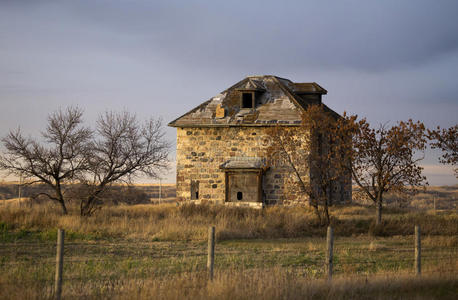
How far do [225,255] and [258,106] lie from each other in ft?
47.8

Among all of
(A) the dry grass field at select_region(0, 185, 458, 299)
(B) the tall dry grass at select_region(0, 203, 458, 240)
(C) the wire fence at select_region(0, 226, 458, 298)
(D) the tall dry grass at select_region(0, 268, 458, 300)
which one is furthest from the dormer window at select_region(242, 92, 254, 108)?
(D) the tall dry grass at select_region(0, 268, 458, 300)

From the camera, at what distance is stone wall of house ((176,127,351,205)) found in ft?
86.3

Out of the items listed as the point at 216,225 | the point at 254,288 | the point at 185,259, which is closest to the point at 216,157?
the point at 216,225

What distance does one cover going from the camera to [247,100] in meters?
28.6

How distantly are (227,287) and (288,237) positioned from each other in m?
11.1

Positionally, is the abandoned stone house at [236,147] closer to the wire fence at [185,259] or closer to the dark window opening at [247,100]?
the dark window opening at [247,100]

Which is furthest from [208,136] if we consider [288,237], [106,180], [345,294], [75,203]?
[345,294]

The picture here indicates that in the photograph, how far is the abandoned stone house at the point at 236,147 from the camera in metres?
26.4

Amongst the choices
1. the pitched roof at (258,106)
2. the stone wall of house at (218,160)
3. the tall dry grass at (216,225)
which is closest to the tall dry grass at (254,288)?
the tall dry grass at (216,225)

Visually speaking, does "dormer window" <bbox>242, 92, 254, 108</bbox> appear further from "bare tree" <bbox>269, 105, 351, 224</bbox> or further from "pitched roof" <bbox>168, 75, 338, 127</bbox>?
"bare tree" <bbox>269, 105, 351, 224</bbox>

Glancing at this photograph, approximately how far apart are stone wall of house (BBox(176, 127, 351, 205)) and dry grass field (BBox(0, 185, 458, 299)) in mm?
1451

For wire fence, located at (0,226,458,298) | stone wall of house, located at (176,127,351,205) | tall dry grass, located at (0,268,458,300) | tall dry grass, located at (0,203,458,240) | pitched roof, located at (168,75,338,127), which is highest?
pitched roof, located at (168,75,338,127)

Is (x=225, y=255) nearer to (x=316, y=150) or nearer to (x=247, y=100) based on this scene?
(x=316, y=150)

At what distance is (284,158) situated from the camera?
81.9 feet
